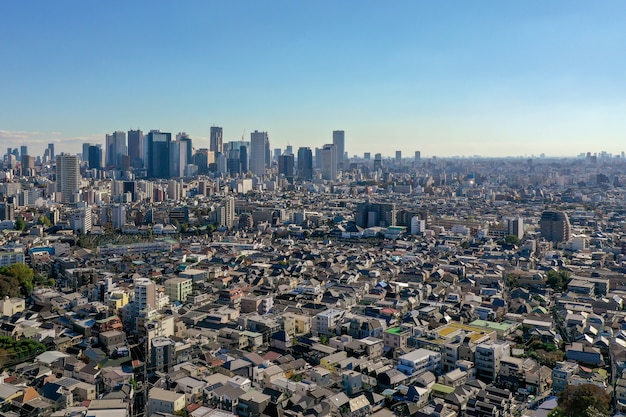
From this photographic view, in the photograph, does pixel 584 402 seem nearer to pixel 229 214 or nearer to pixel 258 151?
pixel 229 214

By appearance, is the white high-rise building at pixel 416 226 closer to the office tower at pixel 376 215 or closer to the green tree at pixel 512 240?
the office tower at pixel 376 215

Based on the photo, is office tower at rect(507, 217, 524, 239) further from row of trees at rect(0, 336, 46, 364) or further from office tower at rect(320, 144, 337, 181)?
office tower at rect(320, 144, 337, 181)

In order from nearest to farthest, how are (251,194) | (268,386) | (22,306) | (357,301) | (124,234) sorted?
1. (268,386)
2. (22,306)
3. (357,301)
4. (124,234)
5. (251,194)

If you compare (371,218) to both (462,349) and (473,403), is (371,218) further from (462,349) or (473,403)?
(473,403)

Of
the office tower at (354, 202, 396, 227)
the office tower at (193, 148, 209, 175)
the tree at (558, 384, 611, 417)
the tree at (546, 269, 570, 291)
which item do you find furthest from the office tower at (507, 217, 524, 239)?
the office tower at (193, 148, 209, 175)

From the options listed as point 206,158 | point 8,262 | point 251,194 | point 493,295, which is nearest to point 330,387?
point 493,295

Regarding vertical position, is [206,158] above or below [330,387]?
above

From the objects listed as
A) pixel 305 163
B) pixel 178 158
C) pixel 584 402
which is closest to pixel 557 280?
pixel 584 402
